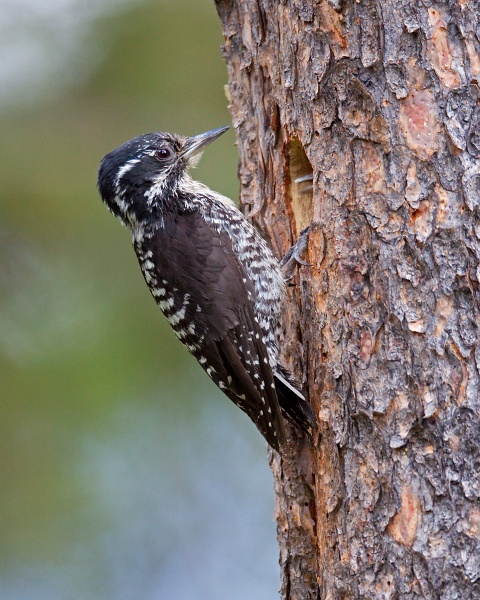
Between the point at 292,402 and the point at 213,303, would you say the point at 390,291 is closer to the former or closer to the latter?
the point at 292,402

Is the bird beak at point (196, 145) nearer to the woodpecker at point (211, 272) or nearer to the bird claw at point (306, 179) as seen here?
the woodpecker at point (211, 272)

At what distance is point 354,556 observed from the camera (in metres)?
3.04

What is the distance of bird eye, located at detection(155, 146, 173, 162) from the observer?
171 inches

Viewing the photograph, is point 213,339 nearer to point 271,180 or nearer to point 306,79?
point 271,180

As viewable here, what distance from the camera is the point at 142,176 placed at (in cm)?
428

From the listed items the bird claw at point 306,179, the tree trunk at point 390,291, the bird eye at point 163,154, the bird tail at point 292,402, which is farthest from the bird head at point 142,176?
the bird tail at point 292,402

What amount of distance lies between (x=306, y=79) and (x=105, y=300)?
8.13 ft

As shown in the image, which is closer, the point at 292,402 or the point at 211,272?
the point at 292,402

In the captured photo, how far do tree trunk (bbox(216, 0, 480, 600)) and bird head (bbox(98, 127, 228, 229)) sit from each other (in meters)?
0.97

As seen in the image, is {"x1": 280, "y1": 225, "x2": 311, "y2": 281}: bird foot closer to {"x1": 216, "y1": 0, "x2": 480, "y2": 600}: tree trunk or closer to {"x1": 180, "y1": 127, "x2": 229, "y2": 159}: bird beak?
{"x1": 216, "y1": 0, "x2": 480, "y2": 600}: tree trunk

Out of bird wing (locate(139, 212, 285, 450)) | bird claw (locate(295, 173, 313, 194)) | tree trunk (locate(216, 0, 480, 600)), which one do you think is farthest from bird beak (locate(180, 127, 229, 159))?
tree trunk (locate(216, 0, 480, 600))

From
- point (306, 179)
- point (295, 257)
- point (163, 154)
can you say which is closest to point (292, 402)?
point (295, 257)

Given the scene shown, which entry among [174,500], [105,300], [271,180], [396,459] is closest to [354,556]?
[396,459]

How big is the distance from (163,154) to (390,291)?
1.79m
